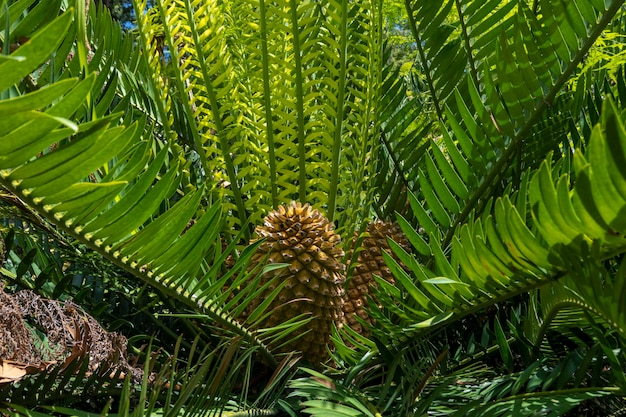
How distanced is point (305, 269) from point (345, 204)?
0.25 m

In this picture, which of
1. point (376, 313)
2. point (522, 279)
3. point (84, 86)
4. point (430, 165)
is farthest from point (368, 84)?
point (84, 86)

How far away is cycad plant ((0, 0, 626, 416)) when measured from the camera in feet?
1.91

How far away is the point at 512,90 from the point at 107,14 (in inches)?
27.5

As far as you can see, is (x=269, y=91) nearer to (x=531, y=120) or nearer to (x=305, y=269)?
(x=305, y=269)

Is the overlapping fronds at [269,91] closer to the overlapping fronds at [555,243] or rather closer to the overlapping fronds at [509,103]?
the overlapping fronds at [509,103]

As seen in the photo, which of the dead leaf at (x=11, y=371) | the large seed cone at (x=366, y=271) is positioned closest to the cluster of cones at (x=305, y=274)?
the large seed cone at (x=366, y=271)

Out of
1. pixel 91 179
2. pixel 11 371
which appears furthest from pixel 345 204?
pixel 11 371

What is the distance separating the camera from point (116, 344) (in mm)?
875

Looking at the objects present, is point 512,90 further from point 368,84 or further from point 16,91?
point 16,91

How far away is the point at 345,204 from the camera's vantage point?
1189mm

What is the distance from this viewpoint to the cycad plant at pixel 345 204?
0.58 meters

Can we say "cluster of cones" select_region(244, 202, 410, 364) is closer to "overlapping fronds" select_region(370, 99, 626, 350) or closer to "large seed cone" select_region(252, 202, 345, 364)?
"large seed cone" select_region(252, 202, 345, 364)

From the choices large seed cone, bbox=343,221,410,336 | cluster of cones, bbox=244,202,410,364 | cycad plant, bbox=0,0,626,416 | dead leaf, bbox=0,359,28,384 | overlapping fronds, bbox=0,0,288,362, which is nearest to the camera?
overlapping fronds, bbox=0,0,288,362

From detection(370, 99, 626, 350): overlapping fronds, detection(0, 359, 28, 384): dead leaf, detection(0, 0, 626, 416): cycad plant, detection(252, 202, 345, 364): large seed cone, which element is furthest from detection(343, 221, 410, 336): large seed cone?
detection(0, 359, 28, 384): dead leaf
